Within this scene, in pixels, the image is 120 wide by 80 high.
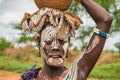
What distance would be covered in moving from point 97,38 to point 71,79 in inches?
13.8

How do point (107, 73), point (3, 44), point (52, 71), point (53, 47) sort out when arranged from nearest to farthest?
point (53, 47)
point (52, 71)
point (107, 73)
point (3, 44)

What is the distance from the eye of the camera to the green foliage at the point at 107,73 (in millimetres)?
19797

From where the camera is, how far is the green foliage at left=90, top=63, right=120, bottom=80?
779 inches

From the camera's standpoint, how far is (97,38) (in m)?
3.60

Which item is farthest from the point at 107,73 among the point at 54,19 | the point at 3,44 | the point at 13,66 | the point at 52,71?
the point at 54,19

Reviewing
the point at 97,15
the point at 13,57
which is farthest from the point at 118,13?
the point at 97,15

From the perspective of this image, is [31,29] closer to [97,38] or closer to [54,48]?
[54,48]

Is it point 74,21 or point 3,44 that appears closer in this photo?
point 74,21

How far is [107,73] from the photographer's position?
2183 cm

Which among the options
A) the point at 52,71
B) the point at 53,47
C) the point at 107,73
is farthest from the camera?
the point at 107,73

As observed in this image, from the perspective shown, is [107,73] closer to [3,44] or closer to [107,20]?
[3,44]

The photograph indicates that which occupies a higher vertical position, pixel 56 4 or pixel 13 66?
pixel 56 4

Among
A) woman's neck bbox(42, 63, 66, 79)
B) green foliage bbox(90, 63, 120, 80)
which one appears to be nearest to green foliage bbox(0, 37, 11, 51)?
green foliage bbox(90, 63, 120, 80)

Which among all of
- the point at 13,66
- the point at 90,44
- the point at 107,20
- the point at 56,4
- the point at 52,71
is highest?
the point at 56,4
